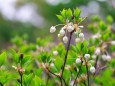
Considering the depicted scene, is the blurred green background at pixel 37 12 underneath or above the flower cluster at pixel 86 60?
above

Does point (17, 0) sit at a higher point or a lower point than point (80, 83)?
higher

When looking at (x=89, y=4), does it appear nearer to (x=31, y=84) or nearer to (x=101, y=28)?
(x=101, y=28)

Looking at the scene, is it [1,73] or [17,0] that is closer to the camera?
[1,73]

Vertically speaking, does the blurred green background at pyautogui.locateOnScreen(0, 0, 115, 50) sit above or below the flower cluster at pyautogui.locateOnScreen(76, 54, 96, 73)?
above

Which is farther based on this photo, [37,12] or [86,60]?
[37,12]

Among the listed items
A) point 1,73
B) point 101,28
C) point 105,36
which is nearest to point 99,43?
point 105,36

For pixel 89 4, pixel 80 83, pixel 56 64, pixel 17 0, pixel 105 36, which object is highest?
pixel 17 0

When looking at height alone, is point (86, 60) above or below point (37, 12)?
below

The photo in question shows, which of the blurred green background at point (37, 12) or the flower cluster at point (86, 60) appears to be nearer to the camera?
the flower cluster at point (86, 60)
